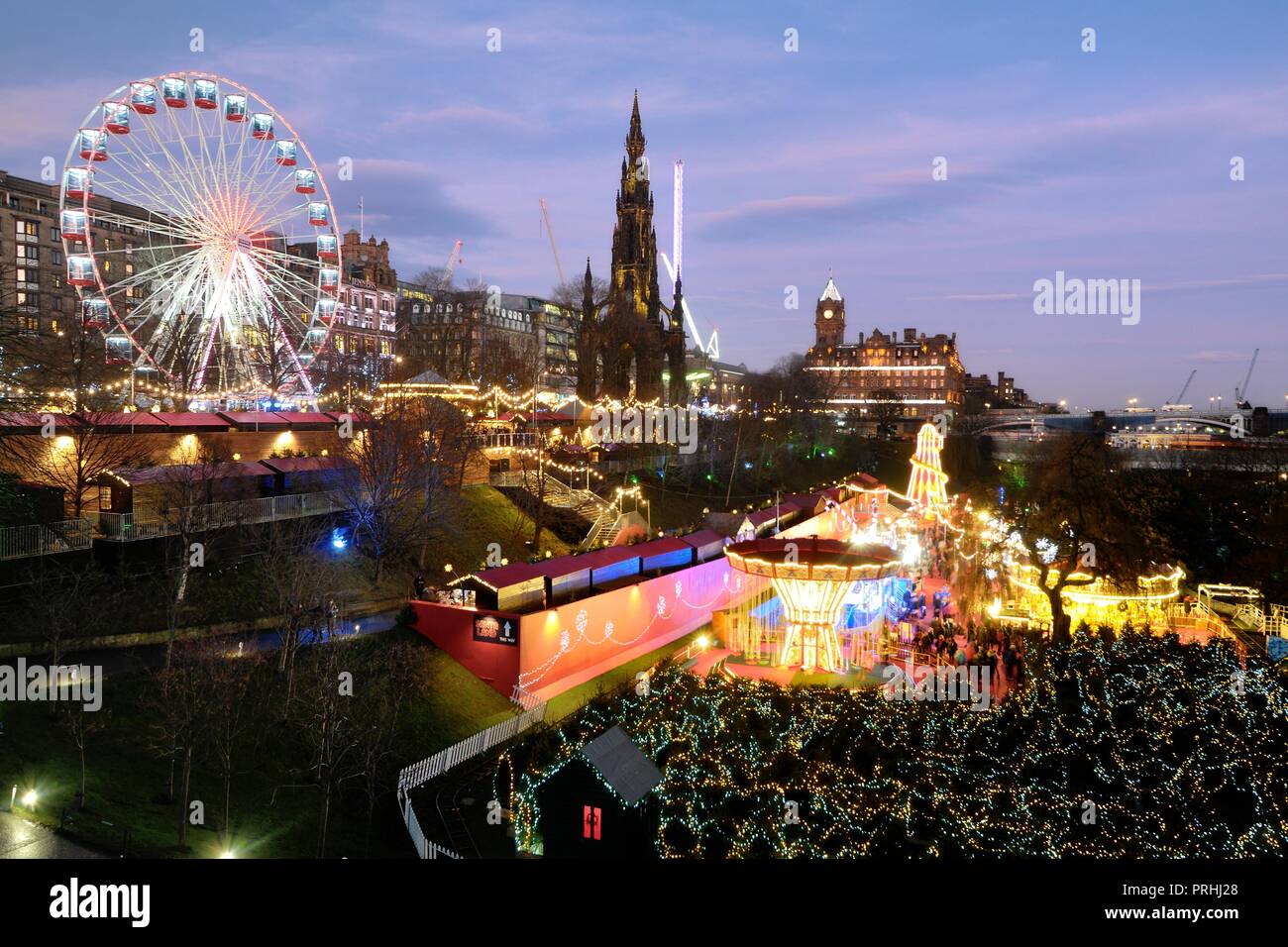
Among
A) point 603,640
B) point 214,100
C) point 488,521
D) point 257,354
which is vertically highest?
point 214,100

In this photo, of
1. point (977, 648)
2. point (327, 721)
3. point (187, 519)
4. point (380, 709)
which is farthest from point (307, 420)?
point (977, 648)

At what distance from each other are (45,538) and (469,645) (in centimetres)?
1015

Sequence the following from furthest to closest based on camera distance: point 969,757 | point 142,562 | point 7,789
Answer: point 142,562 < point 969,757 < point 7,789

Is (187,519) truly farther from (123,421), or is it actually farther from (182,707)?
(123,421)

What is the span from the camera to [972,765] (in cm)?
1328

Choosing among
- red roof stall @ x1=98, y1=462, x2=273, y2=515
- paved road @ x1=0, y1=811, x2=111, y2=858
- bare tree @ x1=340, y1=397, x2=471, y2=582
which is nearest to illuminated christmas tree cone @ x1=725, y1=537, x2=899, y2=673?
bare tree @ x1=340, y1=397, x2=471, y2=582

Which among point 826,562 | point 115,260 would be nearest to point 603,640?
point 826,562

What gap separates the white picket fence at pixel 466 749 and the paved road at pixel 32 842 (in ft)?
18.5

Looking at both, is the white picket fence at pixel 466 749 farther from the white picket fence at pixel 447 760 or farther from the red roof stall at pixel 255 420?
the red roof stall at pixel 255 420

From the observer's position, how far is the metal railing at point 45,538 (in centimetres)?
1878

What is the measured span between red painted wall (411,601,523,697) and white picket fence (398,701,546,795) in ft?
3.96

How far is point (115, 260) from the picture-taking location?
246 ft
